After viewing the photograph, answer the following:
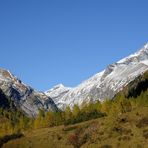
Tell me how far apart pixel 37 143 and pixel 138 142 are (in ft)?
109

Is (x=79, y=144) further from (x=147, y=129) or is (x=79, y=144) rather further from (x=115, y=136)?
(x=147, y=129)

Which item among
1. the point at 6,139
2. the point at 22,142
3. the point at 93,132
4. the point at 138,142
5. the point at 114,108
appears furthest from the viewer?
the point at 114,108

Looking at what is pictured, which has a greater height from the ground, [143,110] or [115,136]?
[143,110]

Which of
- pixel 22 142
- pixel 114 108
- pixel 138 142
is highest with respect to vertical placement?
pixel 114 108

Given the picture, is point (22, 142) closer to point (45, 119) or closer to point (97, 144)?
point (97, 144)

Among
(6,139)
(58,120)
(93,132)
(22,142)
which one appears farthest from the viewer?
(58,120)

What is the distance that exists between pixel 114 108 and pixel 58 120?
28318 millimetres

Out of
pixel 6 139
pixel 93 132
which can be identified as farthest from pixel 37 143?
→ pixel 6 139

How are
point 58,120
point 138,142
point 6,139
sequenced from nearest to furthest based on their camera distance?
point 138,142
point 6,139
point 58,120

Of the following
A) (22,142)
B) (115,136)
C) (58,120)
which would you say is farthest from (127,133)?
(58,120)

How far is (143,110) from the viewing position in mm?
116875

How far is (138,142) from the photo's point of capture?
7988cm

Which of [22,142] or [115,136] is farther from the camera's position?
[22,142]

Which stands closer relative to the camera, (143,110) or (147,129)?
(147,129)
